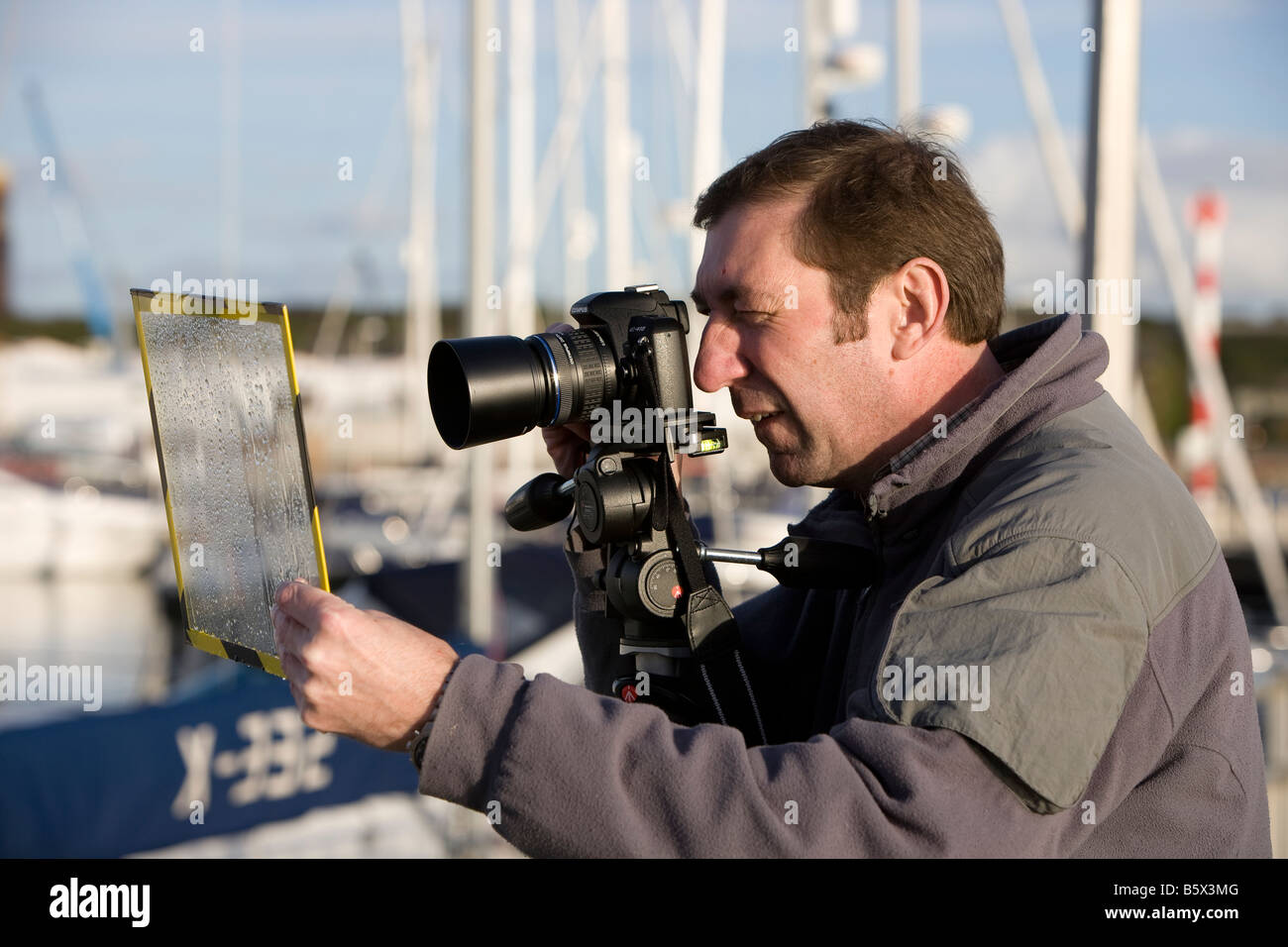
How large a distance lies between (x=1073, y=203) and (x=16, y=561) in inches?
666

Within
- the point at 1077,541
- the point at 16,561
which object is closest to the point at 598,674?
the point at 1077,541

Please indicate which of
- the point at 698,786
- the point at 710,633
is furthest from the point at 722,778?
the point at 710,633

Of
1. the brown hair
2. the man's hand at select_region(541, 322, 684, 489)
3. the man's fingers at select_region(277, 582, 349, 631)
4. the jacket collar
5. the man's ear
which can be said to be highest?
the brown hair

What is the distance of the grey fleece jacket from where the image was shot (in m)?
1.29

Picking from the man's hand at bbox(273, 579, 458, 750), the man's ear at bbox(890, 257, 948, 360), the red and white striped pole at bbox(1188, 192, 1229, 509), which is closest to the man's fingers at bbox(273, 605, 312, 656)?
the man's hand at bbox(273, 579, 458, 750)

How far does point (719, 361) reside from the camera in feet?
6.04

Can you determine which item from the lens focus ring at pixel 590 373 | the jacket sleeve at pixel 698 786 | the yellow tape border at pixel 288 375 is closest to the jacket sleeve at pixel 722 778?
the jacket sleeve at pixel 698 786

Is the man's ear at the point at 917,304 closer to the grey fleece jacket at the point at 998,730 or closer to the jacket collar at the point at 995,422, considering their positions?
the jacket collar at the point at 995,422

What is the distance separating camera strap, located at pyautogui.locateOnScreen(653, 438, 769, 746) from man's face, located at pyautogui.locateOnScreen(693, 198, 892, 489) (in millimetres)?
169

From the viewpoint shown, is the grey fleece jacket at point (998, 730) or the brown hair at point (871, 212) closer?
the grey fleece jacket at point (998, 730)

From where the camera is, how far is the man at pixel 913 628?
1.30 m

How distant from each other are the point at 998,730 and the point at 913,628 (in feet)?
0.49

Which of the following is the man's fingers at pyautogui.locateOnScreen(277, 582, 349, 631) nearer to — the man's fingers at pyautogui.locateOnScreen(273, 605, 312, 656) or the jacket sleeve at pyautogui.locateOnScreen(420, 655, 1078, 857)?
the man's fingers at pyautogui.locateOnScreen(273, 605, 312, 656)

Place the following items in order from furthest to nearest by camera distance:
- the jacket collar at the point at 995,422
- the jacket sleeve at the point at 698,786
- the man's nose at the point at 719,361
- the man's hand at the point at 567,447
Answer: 1. the man's hand at the point at 567,447
2. the man's nose at the point at 719,361
3. the jacket collar at the point at 995,422
4. the jacket sleeve at the point at 698,786
